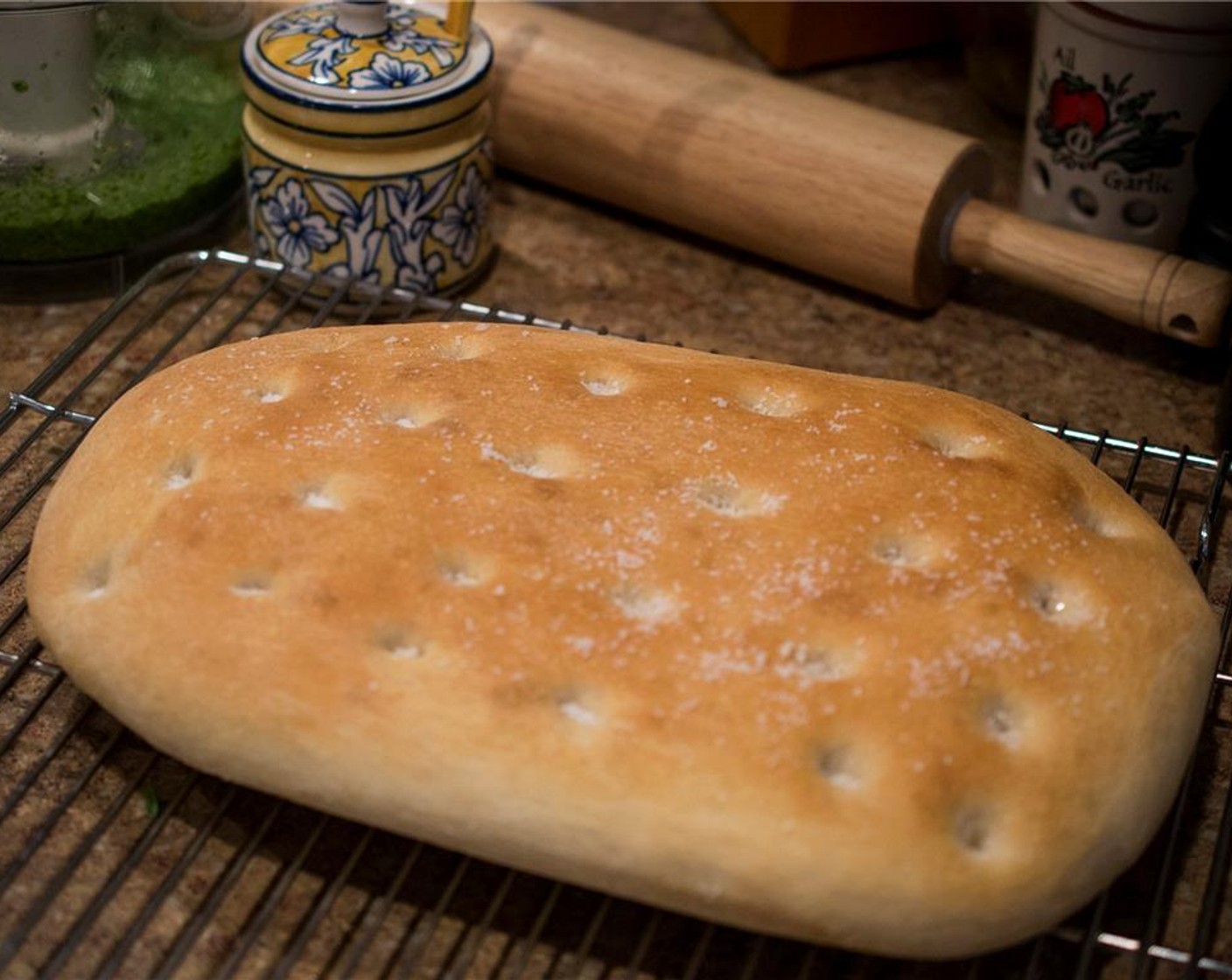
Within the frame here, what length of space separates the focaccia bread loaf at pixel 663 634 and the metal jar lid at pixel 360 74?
0.34 metres

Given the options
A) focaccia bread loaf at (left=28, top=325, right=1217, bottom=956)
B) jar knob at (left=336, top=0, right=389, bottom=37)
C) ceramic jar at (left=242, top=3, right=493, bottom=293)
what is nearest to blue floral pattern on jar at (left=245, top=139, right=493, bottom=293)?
ceramic jar at (left=242, top=3, right=493, bottom=293)

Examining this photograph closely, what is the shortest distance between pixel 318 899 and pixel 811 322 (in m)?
0.70

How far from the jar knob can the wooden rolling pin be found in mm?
205

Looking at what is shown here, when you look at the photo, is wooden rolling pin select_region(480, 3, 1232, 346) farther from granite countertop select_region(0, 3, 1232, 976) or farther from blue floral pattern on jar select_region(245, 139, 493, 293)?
blue floral pattern on jar select_region(245, 139, 493, 293)

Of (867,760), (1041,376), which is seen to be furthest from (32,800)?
(1041,376)

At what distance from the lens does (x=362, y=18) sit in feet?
3.76

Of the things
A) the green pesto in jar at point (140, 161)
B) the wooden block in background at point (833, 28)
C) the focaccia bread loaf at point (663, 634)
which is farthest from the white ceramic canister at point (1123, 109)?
the green pesto in jar at point (140, 161)

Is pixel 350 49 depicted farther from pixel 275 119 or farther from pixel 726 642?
pixel 726 642

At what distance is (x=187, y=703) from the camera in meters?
0.73

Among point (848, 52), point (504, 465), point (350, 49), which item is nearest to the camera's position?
point (504, 465)

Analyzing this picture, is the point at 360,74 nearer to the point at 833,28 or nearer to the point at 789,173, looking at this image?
the point at 789,173

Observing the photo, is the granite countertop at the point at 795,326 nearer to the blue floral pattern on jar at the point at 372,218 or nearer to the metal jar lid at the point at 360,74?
the blue floral pattern on jar at the point at 372,218

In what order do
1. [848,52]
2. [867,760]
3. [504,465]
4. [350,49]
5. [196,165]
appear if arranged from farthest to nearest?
[848,52]
[196,165]
[350,49]
[504,465]
[867,760]

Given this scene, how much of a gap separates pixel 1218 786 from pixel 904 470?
262 millimetres
